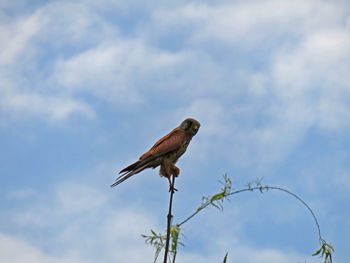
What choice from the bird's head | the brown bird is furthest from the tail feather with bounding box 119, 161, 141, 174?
the bird's head

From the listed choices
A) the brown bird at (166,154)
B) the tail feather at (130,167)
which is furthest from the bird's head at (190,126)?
the tail feather at (130,167)

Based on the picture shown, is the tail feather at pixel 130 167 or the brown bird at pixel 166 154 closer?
the tail feather at pixel 130 167

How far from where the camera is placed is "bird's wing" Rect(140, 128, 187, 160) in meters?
4.98

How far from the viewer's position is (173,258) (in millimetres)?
2166

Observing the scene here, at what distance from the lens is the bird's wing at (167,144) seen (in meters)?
4.98

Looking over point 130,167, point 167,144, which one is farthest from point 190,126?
point 130,167

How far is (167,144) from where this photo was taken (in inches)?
203

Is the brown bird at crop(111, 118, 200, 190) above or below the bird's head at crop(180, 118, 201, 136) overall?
below

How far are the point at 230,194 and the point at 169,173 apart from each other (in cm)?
246

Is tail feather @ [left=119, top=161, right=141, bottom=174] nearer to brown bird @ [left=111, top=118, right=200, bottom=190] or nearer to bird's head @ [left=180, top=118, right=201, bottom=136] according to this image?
brown bird @ [left=111, top=118, right=200, bottom=190]

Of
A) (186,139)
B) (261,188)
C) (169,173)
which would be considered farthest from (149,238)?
(186,139)

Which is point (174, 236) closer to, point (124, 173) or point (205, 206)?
point (205, 206)

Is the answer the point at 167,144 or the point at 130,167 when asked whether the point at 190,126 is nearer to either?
the point at 167,144

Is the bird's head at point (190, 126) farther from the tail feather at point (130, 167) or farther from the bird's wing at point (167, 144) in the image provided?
the tail feather at point (130, 167)
